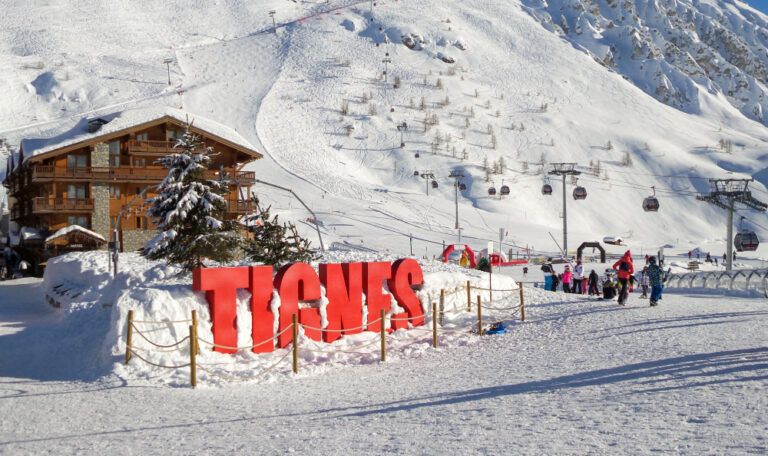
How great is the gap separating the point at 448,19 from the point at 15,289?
99.7 m

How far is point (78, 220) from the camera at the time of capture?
3472 cm

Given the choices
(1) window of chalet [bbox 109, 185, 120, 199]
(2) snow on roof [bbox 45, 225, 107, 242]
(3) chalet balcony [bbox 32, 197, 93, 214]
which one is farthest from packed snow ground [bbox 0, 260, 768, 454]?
(1) window of chalet [bbox 109, 185, 120, 199]

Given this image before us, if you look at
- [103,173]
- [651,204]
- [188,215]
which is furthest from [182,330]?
[651,204]

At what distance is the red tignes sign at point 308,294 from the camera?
13531mm

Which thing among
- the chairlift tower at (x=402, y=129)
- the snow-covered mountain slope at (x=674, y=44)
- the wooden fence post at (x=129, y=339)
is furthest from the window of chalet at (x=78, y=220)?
the snow-covered mountain slope at (x=674, y=44)

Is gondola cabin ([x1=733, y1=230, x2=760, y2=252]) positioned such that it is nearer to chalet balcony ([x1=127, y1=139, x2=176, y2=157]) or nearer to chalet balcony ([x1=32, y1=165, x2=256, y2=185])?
chalet balcony ([x1=32, y1=165, x2=256, y2=185])

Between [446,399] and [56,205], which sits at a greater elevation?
[56,205]

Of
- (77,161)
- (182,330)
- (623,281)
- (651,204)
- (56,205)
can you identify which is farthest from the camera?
(651,204)

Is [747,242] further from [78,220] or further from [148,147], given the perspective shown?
[78,220]

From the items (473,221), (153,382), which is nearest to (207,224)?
(153,382)

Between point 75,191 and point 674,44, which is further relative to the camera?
point 674,44

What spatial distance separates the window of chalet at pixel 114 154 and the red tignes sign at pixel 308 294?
914 inches

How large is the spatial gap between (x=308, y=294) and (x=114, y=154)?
2446 centimetres

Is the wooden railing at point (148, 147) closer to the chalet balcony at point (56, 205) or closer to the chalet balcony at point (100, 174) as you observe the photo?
the chalet balcony at point (100, 174)
